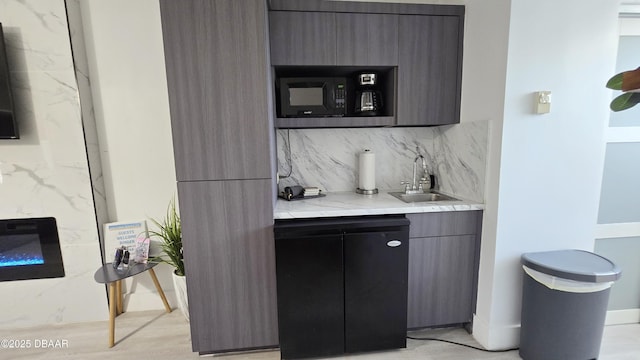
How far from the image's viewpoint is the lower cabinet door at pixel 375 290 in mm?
1674

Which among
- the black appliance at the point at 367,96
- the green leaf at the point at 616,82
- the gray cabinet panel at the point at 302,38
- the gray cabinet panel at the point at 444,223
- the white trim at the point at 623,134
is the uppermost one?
the gray cabinet panel at the point at 302,38

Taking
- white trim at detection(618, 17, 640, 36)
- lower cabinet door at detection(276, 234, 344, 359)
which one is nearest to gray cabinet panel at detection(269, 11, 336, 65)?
lower cabinet door at detection(276, 234, 344, 359)

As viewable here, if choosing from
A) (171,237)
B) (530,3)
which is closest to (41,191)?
(171,237)

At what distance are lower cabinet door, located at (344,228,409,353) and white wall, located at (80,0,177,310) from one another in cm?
156

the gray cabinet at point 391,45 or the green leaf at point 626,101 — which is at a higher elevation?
the gray cabinet at point 391,45

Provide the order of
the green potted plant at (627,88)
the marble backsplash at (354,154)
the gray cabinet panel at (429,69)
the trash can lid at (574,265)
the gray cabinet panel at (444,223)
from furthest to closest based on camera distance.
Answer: the marble backsplash at (354,154), the gray cabinet panel at (429,69), the gray cabinet panel at (444,223), the trash can lid at (574,265), the green potted plant at (627,88)

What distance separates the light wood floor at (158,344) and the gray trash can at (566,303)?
0.26 meters

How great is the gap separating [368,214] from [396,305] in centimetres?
58

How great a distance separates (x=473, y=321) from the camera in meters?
1.92

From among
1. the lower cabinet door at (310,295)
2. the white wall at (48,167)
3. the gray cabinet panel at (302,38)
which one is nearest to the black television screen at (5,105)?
the white wall at (48,167)

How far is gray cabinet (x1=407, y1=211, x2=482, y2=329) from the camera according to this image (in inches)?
71.7

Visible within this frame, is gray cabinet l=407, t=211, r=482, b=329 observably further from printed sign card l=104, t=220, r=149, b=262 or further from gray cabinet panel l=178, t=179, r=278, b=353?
printed sign card l=104, t=220, r=149, b=262

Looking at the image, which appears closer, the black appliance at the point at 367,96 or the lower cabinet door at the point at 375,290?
the lower cabinet door at the point at 375,290

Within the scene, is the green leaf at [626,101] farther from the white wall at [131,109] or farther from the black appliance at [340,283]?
the white wall at [131,109]
